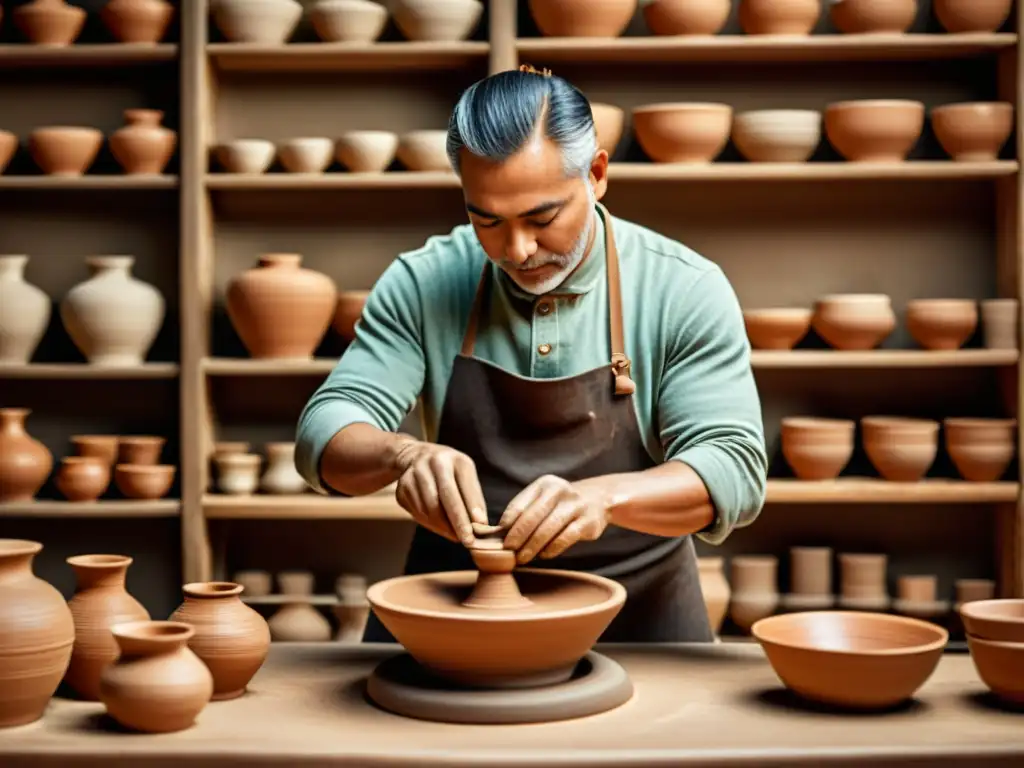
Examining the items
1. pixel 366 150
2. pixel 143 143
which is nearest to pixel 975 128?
pixel 366 150

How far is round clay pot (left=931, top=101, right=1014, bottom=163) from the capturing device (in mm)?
4039

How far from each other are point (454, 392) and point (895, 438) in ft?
6.96

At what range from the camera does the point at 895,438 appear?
13.3ft

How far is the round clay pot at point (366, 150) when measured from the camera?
4.12 m

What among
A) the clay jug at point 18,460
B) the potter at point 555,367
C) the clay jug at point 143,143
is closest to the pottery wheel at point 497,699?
the potter at point 555,367

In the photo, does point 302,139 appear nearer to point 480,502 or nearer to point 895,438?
point 895,438

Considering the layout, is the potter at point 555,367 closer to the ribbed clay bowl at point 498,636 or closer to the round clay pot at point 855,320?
the ribbed clay bowl at point 498,636

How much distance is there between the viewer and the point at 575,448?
2.38m

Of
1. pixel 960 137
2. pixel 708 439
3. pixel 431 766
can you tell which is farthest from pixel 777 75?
pixel 431 766

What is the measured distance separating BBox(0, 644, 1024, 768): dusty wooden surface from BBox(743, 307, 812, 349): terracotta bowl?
2.33 metres

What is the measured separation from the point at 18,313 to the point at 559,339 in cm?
249

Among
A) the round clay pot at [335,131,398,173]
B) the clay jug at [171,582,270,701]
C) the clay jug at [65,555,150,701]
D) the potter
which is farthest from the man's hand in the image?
the round clay pot at [335,131,398,173]

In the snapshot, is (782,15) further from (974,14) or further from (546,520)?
(546,520)

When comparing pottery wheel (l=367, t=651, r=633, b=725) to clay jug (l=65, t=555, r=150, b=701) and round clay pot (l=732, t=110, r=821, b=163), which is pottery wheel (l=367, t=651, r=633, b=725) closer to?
clay jug (l=65, t=555, r=150, b=701)
